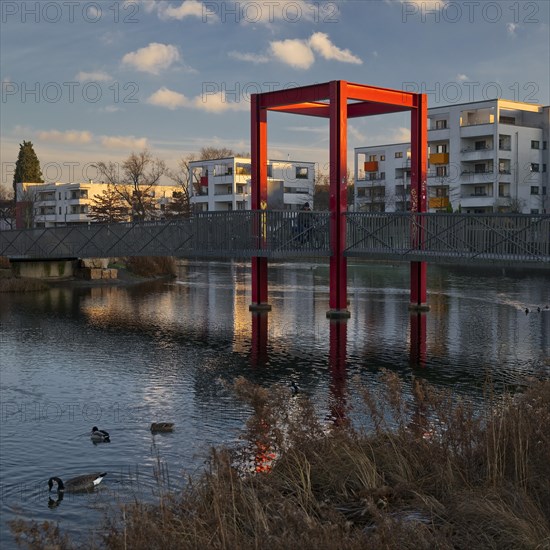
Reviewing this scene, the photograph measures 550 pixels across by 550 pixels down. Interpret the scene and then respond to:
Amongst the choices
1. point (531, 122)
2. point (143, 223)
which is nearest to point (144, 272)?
point (143, 223)

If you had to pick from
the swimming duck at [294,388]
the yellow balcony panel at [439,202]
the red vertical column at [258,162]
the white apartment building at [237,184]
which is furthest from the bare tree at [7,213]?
the swimming duck at [294,388]

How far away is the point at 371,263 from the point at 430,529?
202 feet

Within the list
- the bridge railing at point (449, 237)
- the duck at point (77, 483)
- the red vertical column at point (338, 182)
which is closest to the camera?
the duck at point (77, 483)

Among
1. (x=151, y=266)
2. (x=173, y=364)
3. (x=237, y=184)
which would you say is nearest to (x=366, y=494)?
(x=173, y=364)

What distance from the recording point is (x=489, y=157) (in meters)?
83.2

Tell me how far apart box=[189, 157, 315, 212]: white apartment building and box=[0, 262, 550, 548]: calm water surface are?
7667cm

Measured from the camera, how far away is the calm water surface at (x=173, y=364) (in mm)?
12164

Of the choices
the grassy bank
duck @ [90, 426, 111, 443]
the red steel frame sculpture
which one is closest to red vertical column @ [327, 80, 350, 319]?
the red steel frame sculpture

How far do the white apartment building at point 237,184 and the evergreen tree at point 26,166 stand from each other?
2978cm

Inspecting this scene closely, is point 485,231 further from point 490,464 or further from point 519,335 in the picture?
point 490,464

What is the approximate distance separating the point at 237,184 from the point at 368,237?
8999 centimetres

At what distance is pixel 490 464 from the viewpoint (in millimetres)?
9352

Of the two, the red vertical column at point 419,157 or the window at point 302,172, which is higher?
the window at point 302,172

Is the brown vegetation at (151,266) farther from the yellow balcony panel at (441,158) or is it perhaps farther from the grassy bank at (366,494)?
the yellow balcony panel at (441,158)
